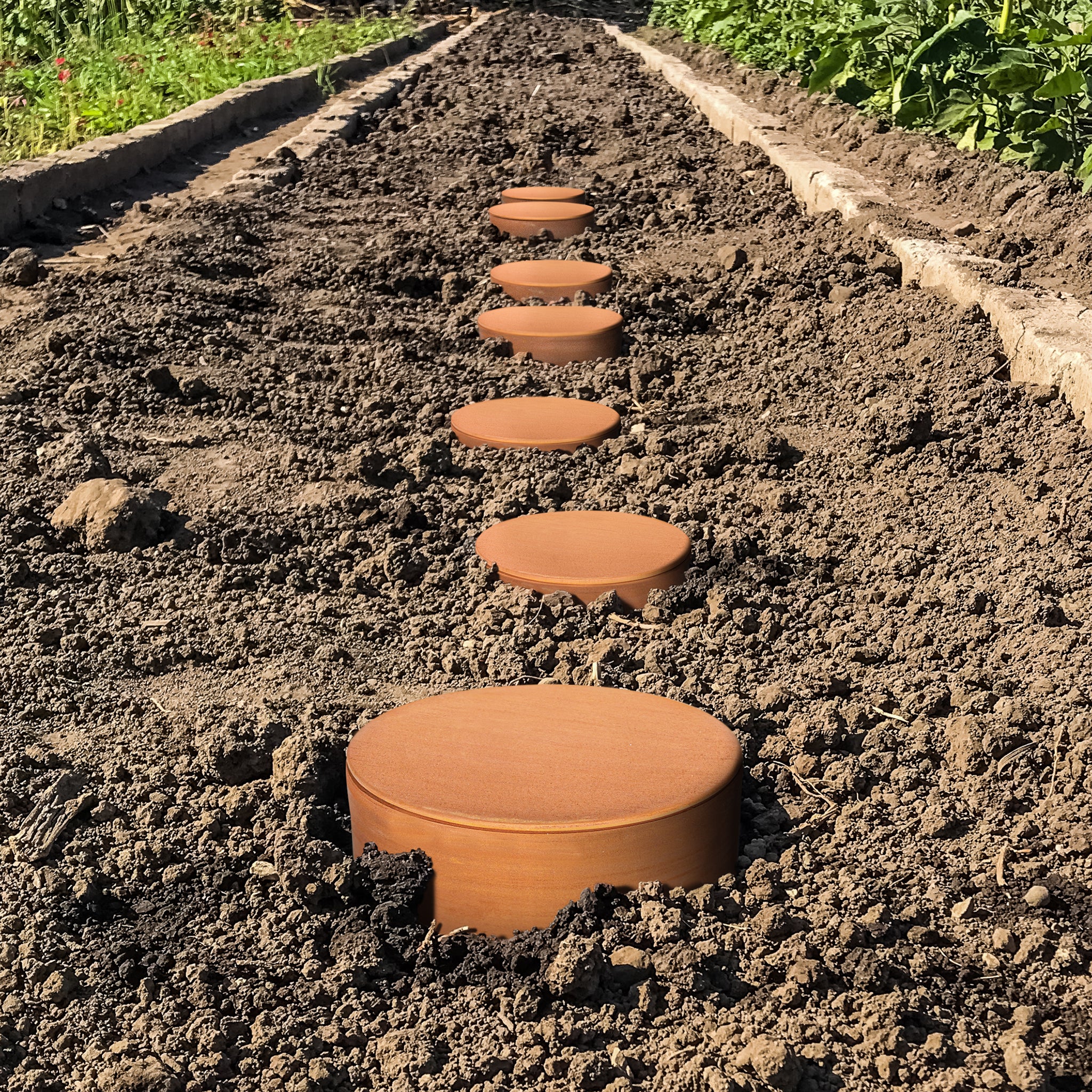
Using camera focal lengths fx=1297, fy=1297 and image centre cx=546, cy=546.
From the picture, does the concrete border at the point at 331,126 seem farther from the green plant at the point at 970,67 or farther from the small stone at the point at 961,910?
the small stone at the point at 961,910

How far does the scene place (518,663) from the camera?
9.70 ft

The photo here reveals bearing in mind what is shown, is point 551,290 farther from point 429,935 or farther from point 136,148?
point 429,935

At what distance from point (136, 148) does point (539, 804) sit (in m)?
6.53

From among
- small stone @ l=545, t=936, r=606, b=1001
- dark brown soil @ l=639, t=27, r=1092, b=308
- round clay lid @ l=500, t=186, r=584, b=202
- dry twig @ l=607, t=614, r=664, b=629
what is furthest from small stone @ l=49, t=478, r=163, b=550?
round clay lid @ l=500, t=186, r=584, b=202

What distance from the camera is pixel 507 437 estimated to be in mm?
4172

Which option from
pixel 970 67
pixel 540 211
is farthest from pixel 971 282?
pixel 540 211

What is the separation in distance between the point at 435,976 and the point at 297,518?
186cm

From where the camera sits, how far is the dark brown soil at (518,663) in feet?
6.35

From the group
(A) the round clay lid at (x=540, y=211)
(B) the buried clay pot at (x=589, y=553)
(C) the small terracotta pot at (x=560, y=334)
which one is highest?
(A) the round clay lid at (x=540, y=211)

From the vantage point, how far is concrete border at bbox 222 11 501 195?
746 cm

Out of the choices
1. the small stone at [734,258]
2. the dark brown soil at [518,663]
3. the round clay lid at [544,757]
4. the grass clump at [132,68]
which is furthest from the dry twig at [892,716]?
the grass clump at [132,68]

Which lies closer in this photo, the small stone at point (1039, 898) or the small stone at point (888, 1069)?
the small stone at point (888, 1069)

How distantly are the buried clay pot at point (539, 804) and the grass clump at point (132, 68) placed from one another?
19.2 feet

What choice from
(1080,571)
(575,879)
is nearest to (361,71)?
(1080,571)
